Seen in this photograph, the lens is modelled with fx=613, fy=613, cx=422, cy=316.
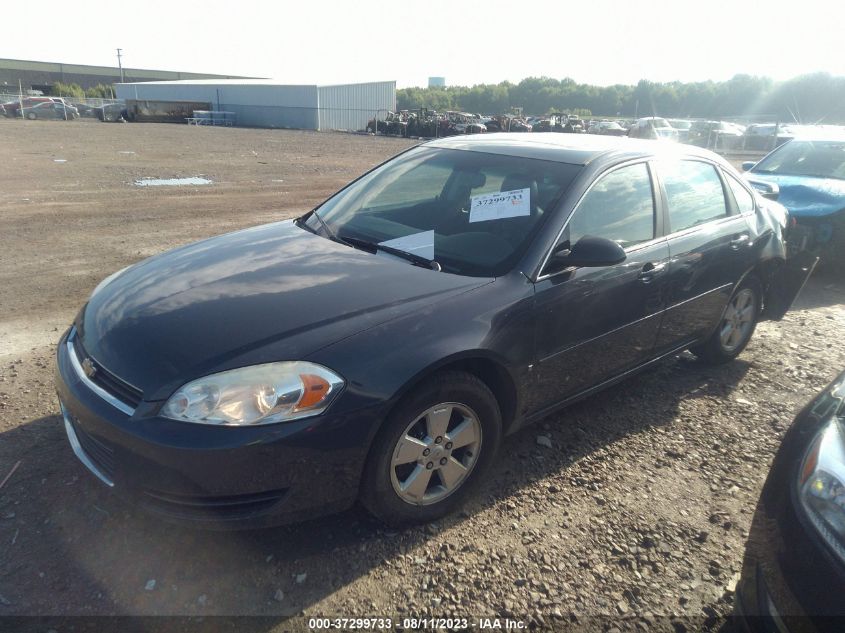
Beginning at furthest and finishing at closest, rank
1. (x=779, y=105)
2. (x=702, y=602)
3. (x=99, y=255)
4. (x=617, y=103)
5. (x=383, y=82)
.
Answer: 1. (x=617, y=103)
2. (x=779, y=105)
3. (x=383, y=82)
4. (x=99, y=255)
5. (x=702, y=602)

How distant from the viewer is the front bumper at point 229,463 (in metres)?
2.23

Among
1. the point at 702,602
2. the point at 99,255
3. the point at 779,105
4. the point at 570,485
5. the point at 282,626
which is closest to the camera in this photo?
the point at 282,626

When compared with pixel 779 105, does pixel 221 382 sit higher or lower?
lower

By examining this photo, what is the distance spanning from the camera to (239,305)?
8.91ft

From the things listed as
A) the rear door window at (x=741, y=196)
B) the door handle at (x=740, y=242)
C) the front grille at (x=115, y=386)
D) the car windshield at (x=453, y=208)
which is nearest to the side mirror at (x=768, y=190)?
the rear door window at (x=741, y=196)

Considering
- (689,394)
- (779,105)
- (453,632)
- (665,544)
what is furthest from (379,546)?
(779,105)

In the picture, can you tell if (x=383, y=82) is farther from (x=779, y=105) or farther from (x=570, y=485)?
(x=570, y=485)

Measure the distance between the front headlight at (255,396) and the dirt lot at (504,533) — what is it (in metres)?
0.71

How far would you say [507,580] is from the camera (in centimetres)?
255

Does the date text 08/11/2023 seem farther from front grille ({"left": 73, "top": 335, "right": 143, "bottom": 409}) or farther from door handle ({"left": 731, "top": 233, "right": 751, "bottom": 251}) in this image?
door handle ({"left": 731, "top": 233, "right": 751, "bottom": 251})

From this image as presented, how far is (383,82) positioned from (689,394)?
192ft

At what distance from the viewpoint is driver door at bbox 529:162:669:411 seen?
10.2 ft

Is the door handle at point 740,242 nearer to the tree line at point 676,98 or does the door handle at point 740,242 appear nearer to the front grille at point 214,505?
the front grille at point 214,505

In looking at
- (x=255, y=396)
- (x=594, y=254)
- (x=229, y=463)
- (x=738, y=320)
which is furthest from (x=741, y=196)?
(x=229, y=463)
